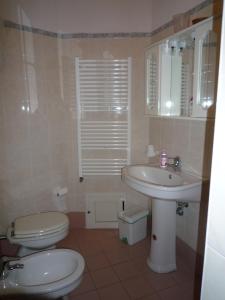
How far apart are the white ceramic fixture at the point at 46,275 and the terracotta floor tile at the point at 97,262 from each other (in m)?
0.53

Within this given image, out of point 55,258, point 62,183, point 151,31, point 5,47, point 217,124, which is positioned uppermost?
point 151,31

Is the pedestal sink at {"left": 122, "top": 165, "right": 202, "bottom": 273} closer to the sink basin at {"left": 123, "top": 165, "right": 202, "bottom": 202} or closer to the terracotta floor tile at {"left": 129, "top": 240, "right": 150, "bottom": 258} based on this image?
the sink basin at {"left": 123, "top": 165, "right": 202, "bottom": 202}

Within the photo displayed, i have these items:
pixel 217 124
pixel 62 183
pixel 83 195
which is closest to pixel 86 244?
pixel 83 195

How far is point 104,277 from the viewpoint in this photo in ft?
6.39

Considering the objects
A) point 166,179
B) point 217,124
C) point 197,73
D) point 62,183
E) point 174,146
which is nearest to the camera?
point 217,124

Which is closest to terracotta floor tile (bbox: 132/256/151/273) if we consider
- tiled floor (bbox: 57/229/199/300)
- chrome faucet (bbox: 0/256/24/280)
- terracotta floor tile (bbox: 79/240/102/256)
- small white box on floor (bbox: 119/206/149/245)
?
tiled floor (bbox: 57/229/199/300)

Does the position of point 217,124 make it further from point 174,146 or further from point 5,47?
point 5,47

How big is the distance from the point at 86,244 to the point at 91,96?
1567mm

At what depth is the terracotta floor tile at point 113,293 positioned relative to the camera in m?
1.74

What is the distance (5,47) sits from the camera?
204 cm

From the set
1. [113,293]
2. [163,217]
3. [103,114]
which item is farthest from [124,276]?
[103,114]

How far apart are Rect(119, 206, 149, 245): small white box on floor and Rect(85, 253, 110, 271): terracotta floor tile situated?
303mm

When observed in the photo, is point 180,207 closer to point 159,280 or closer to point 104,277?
point 159,280

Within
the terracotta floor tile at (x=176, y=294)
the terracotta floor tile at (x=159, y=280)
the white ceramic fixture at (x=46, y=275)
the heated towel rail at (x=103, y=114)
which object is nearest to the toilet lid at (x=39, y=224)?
the white ceramic fixture at (x=46, y=275)
